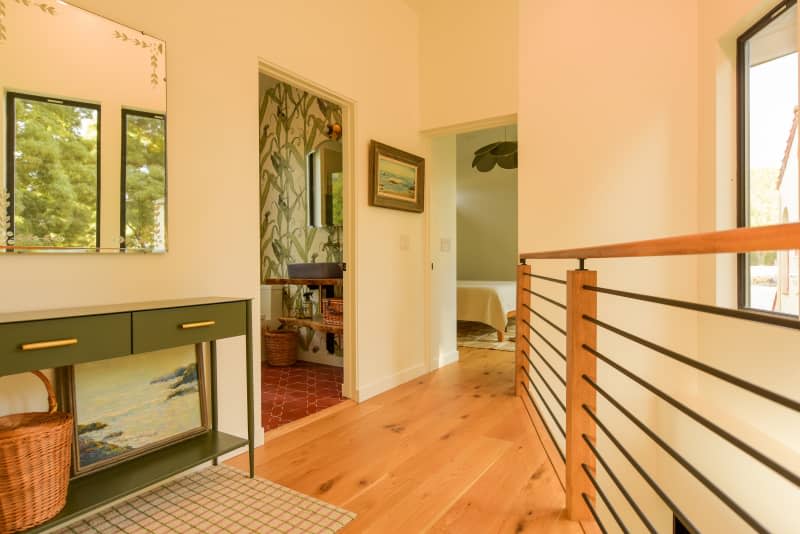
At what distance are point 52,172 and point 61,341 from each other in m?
0.66

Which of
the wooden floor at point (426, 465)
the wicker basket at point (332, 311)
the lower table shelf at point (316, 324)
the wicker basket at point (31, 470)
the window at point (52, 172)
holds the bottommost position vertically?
the wooden floor at point (426, 465)

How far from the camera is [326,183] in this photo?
395 cm

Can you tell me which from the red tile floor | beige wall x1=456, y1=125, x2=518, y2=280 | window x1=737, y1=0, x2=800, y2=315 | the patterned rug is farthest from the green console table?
beige wall x1=456, y1=125, x2=518, y2=280

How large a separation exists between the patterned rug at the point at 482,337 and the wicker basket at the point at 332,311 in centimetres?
189

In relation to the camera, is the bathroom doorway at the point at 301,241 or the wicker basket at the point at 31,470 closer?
the wicker basket at the point at 31,470

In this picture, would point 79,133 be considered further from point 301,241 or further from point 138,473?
point 301,241

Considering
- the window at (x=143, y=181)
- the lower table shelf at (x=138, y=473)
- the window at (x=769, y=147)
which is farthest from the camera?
the window at (x=769, y=147)

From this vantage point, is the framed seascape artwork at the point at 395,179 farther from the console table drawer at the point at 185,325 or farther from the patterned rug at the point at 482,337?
the patterned rug at the point at 482,337

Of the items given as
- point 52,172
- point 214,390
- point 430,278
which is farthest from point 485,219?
point 52,172

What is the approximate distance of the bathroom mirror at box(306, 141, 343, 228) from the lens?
3896 millimetres

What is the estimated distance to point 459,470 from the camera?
6.49ft

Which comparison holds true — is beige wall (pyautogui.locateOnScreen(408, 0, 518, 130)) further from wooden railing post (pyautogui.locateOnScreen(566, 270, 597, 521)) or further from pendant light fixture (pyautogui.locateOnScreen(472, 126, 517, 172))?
wooden railing post (pyautogui.locateOnScreen(566, 270, 597, 521))

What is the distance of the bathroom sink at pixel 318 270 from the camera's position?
11.6ft

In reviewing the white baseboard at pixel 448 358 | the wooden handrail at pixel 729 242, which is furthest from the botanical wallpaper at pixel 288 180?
the wooden handrail at pixel 729 242
